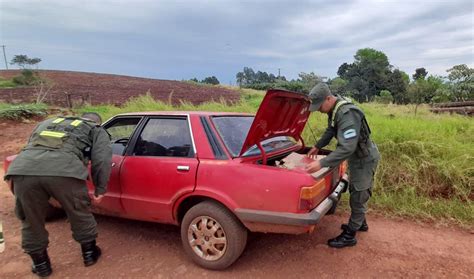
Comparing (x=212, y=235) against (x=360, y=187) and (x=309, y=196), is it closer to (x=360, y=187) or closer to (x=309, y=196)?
(x=309, y=196)

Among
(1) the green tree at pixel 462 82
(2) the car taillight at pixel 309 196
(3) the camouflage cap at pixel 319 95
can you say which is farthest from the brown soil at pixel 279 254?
A: (1) the green tree at pixel 462 82

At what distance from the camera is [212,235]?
308cm

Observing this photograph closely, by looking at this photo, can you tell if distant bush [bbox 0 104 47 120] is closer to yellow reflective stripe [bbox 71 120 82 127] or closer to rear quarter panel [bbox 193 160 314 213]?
yellow reflective stripe [bbox 71 120 82 127]

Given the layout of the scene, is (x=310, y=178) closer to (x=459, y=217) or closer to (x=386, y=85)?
(x=459, y=217)

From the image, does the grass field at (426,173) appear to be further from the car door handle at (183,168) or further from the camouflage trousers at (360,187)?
the car door handle at (183,168)

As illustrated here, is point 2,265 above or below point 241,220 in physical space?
below

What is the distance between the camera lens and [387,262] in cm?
326

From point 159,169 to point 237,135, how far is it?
0.86m

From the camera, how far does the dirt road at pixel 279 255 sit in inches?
122

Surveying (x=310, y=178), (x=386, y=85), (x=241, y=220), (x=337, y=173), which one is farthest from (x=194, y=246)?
(x=386, y=85)

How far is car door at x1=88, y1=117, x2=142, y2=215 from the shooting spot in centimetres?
361

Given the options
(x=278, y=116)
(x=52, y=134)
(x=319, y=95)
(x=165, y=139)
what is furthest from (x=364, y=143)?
(x=52, y=134)

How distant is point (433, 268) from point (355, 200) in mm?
925

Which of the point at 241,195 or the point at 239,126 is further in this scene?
the point at 239,126
